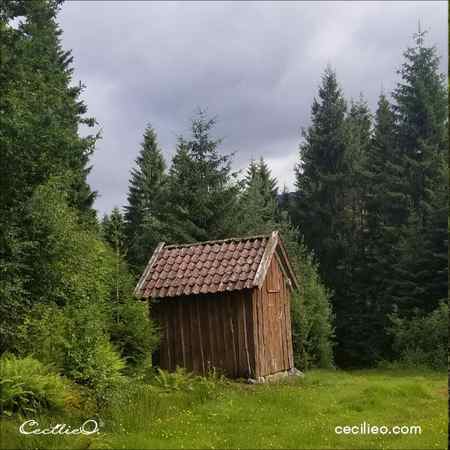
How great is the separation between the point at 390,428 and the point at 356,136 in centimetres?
3545

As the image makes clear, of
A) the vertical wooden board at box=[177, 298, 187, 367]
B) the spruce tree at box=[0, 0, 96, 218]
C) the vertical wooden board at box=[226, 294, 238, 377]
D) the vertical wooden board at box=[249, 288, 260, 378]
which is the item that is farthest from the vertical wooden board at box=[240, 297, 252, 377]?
the spruce tree at box=[0, 0, 96, 218]

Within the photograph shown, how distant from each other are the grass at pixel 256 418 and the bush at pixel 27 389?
378 millimetres

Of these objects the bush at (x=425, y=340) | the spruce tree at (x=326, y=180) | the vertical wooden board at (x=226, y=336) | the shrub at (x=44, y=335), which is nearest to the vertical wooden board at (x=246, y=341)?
the vertical wooden board at (x=226, y=336)

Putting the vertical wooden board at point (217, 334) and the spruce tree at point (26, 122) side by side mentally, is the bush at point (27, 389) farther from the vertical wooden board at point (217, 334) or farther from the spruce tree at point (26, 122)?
the vertical wooden board at point (217, 334)

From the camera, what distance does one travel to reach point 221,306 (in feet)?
61.7

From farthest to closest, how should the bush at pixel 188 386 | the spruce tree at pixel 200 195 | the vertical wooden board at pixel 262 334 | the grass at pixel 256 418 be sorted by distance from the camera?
the spruce tree at pixel 200 195
the vertical wooden board at pixel 262 334
the bush at pixel 188 386
the grass at pixel 256 418

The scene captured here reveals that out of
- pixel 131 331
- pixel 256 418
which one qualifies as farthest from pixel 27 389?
pixel 131 331

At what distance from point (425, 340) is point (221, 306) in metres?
15.4

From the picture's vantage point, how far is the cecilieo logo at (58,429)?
425 inches

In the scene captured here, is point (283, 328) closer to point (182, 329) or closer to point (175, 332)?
point (182, 329)

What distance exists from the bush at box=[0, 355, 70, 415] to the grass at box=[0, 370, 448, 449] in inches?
14.9

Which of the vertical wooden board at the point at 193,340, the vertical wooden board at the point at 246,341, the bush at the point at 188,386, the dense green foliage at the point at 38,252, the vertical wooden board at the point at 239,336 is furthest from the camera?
the vertical wooden board at the point at 193,340

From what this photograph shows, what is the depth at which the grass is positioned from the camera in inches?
420

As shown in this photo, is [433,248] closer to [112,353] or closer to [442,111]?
[442,111]
